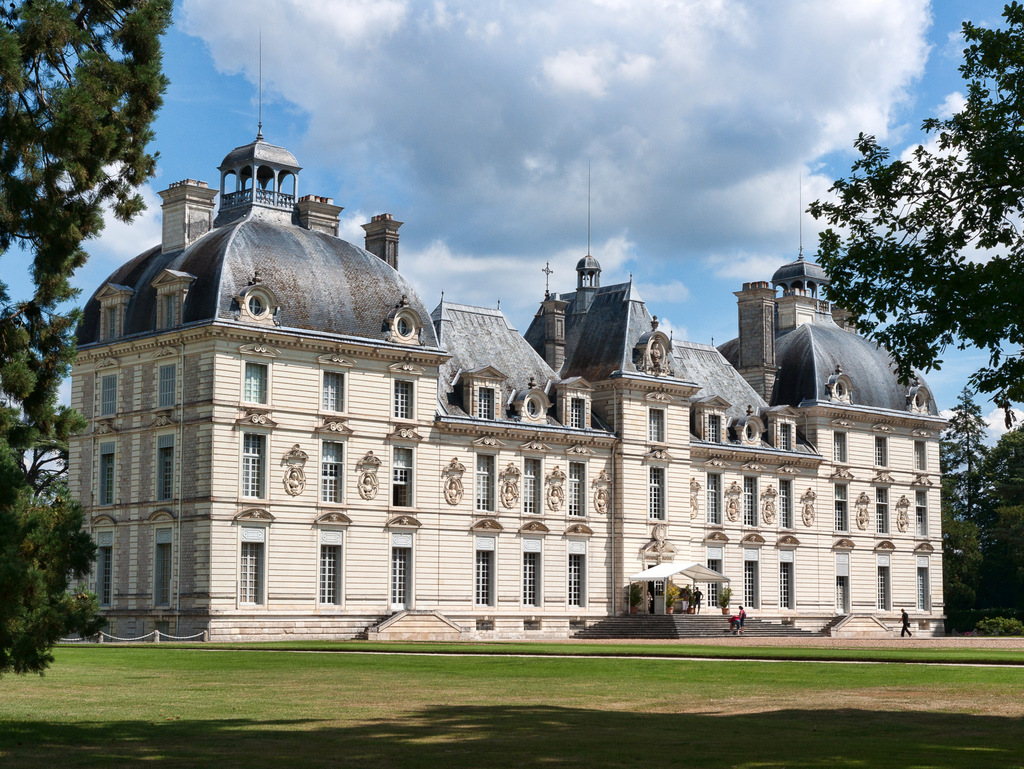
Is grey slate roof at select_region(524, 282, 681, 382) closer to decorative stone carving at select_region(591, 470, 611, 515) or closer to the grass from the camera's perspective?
decorative stone carving at select_region(591, 470, 611, 515)

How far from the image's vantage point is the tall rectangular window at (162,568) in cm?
4512

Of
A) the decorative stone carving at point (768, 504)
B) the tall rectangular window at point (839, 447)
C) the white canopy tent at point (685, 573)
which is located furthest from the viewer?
the tall rectangular window at point (839, 447)

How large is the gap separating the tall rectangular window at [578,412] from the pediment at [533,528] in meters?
4.15

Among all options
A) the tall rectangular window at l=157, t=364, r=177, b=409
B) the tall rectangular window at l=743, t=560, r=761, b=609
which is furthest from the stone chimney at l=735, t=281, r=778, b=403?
the tall rectangular window at l=157, t=364, r=177, b=409

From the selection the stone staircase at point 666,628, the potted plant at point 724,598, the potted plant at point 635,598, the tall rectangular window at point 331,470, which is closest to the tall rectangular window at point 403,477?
the tall rectangular window at point 331,470

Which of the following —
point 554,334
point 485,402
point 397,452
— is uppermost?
point 554,334

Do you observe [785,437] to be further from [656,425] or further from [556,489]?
[556,489]

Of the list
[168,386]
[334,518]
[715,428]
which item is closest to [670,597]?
[715,428]

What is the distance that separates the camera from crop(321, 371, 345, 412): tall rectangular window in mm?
46906

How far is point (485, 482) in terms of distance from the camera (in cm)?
5175

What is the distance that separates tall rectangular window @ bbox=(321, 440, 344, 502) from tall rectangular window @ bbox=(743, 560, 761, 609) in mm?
20844

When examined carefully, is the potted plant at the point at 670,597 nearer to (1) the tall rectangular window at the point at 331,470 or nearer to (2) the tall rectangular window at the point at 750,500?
(2) the tall rectangular window at the point at 750,500

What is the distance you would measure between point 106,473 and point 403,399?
10038 mm

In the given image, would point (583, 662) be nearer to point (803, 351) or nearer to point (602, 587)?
point (602, 587)
